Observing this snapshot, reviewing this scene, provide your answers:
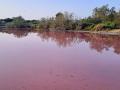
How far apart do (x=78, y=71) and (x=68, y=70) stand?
34 centimetres

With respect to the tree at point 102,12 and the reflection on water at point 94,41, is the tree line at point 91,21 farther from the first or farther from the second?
the reflection on water at point 94,41

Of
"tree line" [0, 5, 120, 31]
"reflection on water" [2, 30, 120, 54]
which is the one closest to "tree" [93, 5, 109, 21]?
"tree line" [0, 5, 120, 31]

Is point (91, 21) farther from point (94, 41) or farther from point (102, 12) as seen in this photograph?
point (94, 41)

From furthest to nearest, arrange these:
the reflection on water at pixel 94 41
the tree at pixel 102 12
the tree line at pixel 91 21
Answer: the tree at pixel 102 12 < the tree line at pixel 91 21 < the reflection on water at pixel 94 41

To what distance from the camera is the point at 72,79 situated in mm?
6844

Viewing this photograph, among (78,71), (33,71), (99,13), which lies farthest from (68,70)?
(99,13)

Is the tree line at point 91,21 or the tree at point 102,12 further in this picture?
the tree at point 102,12

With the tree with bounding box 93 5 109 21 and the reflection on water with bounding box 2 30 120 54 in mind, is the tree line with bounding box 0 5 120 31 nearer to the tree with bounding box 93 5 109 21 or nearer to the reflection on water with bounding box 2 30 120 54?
the tree with bounding box 93 5 109 21

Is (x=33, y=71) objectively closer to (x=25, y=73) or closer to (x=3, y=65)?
(x=25, y=73)

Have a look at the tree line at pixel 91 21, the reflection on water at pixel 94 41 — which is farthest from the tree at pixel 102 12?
the reflection on water at pixel 94 41

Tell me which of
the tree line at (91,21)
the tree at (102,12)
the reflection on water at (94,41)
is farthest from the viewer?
the tree at (102,12)

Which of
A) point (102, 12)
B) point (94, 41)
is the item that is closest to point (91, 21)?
point (102, 12)

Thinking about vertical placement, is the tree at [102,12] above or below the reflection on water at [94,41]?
above

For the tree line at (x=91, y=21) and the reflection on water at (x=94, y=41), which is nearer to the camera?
the reflection on water at (x=94, y=41)
